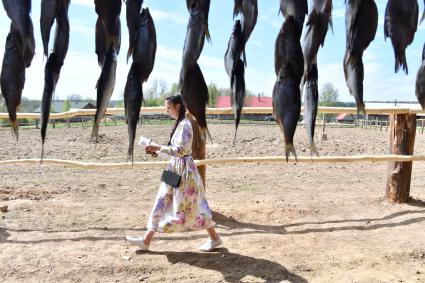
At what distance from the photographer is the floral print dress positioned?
3973 millimetres

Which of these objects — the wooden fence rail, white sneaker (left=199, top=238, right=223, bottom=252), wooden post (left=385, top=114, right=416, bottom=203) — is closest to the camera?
white sneaker (left=199, top=238, right=223, bottom=252)

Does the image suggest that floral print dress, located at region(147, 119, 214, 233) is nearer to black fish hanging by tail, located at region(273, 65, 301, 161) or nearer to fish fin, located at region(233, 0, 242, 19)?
fish fin, located at region(233, 0, 242, 19)

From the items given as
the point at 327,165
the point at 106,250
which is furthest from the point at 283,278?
the point at 327,165

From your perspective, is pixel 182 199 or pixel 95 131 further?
pixel 182 199

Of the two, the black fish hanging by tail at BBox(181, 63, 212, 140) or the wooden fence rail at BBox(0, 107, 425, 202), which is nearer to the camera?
the black fish hanging by tail at BBox(181, 63, 212, 140)

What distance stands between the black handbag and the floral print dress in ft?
0.12

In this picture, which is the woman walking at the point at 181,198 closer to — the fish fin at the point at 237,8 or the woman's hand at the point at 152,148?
the woman's hand at the point at 152,148

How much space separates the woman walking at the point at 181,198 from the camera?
3957mm

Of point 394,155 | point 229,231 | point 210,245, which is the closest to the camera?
point 210,245

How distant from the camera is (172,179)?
13.3 feet

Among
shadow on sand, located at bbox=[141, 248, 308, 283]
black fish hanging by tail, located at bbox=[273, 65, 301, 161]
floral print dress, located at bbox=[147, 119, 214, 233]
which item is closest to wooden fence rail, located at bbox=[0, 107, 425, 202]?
floral print dress, located at bbox=[147, 119, 214, 233]

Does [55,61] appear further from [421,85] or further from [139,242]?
[139,242]

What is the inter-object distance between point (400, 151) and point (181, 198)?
3219 mm

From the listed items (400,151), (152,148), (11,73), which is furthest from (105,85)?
(400,151)
